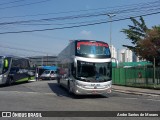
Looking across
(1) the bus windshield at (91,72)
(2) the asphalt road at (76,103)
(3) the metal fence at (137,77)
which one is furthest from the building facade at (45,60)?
(2) the asphalt road at (76,103)

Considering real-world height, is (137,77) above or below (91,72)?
below

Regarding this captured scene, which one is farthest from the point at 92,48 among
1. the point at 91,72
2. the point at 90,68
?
the point at 91,72

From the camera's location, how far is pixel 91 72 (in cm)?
1920

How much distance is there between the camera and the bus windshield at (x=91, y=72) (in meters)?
19.1

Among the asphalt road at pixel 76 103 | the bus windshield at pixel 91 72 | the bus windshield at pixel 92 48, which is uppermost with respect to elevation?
the bus windshield at pixel 92 48

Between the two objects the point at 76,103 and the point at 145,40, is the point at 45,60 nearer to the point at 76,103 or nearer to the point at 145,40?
the point at 145,40

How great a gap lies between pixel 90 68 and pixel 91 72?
25cm

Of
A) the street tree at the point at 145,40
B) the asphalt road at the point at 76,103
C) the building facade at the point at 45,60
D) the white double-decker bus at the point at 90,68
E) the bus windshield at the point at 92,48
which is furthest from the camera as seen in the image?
the building facade at the point at 45,60

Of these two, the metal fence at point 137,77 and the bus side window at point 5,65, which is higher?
the bus side window at point 5,65

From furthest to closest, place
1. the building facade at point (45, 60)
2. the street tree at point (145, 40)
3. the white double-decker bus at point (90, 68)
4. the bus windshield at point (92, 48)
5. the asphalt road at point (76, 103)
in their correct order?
the building facade at point (45, 60), the street tree at point (145, 40), the bus windshield at point (92, 48), the white double-decker bus at point (90, 68), the asphalt road at point (76, 103)

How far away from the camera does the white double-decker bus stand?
62.4 feet

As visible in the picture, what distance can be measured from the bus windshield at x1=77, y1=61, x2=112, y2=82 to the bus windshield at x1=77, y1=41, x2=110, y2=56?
73 centimetres

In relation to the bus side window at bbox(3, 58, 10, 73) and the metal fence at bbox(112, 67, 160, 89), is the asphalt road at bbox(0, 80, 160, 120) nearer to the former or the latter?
the metal fence at bbox(112, 67, 160, 89)

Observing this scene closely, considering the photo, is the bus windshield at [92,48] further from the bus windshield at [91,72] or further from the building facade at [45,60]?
the building facade at [45,60]
